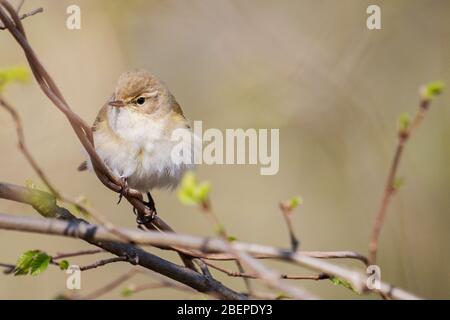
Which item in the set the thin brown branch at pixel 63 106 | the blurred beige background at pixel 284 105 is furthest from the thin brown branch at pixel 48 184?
the blurred beige background at pixel 284 105

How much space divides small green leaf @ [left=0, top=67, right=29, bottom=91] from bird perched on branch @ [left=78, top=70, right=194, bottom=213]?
5.34 ft

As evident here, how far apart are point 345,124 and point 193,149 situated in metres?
1.88

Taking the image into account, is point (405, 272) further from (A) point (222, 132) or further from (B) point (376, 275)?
(B) point (376, 275)

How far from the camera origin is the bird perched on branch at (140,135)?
10.6 feet

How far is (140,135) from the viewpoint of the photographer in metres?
3.36

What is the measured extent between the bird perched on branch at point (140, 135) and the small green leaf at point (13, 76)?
5.34ft

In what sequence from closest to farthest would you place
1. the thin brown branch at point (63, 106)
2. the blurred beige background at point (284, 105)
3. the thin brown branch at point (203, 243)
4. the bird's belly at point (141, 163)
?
the thin brown branch at point (203, 243) < the thin brown branch at point (63, 106) < the bird's belly at point (141, 163) < the blurred beige background at point (284, 105)

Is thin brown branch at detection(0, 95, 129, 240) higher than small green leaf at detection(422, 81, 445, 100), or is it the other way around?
small green leaf at detection(422, 81, 445, 100)

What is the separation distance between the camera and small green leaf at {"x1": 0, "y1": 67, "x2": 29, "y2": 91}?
1482 millimetres

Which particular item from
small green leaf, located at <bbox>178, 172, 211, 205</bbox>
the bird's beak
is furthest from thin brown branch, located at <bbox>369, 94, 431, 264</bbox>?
the bird's beak

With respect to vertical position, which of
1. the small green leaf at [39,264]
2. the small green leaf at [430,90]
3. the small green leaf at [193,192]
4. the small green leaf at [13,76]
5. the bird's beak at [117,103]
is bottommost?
the small green leaf at [39,264]

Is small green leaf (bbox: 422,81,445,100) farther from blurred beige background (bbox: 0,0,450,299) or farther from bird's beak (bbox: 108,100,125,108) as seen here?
blurred beige background (bbox: 0,0,450,299)

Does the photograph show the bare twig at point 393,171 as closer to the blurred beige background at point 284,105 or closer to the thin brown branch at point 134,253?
the thin brown branch at point 134,253

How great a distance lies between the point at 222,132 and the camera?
4.96 meters
